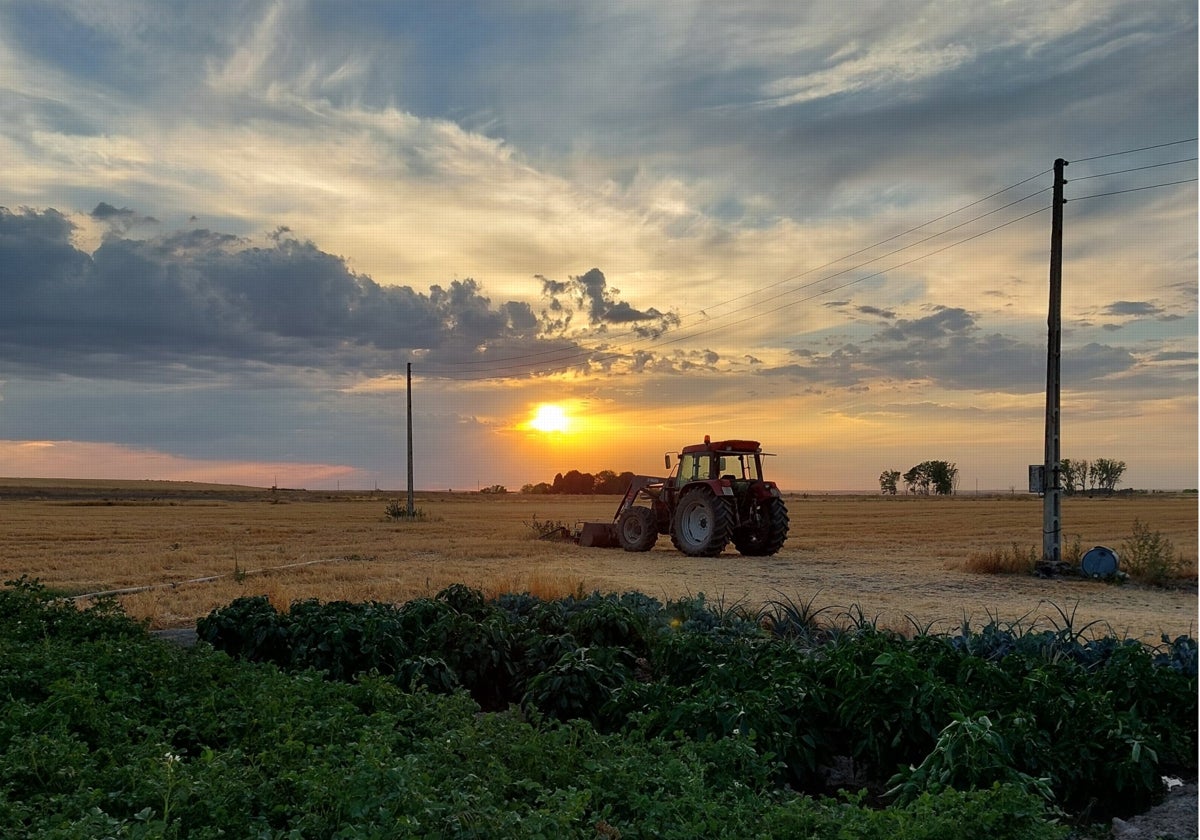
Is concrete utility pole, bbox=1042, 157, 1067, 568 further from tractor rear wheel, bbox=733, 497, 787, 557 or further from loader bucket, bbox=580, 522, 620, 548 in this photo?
loader bucket, bbox=580, 522, 620, 548

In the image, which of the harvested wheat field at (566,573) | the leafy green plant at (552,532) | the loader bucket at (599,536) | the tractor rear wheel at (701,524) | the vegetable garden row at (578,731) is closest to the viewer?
the vegetable garden row at (578,731)

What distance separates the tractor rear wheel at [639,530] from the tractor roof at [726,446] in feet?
6.56

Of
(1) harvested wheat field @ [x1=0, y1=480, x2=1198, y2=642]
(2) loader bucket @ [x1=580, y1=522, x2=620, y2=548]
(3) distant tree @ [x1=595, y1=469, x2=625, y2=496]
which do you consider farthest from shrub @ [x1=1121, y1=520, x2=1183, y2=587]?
(3) distant tree @ [x1=595, y1=469, x2=625, y2=496]

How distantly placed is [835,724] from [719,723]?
978mm

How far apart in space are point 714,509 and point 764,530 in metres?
1.88

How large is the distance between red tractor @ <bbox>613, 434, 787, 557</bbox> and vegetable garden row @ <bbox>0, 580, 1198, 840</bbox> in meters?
13.0

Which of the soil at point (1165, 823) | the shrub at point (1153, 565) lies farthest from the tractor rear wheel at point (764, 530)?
the soil at point (1165, 823)

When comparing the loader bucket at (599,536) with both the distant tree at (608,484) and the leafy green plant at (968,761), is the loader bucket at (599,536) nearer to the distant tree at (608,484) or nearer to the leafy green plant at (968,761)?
the leafy green plant at (968,761)

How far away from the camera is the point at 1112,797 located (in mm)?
5523

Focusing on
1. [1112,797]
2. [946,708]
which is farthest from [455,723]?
[1112,797]

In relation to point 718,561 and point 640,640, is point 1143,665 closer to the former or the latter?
point 640,640

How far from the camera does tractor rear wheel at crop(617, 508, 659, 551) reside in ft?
77.6

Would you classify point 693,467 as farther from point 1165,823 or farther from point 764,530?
point 1165,823

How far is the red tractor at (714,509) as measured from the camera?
71.5 ft
